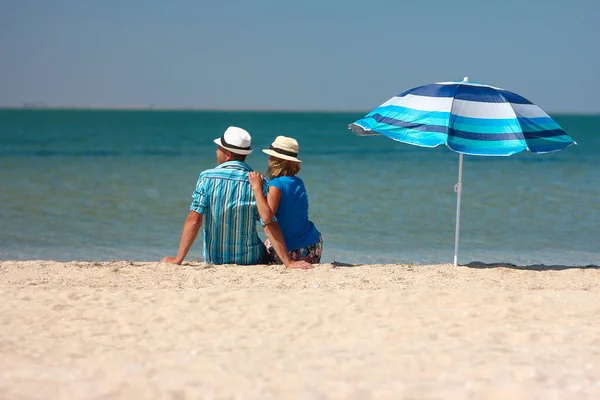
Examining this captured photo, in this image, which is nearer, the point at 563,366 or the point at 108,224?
the point at 563,366

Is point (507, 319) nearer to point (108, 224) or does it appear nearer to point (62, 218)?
point (108, 224)

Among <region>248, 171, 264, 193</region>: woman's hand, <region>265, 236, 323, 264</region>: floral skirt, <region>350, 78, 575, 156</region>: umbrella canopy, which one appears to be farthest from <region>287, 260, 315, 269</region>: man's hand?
<region>350, 78, 575, 156</region>: umbrella canopy

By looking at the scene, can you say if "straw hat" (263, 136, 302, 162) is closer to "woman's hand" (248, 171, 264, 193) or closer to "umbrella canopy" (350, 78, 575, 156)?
"woman's hand" (248, 171, 264, 193)

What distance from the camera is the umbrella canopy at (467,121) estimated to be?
5957mm

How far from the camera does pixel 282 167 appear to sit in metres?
6.15

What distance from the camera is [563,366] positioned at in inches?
154

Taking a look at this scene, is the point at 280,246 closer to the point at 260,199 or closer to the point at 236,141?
the point at 260,199

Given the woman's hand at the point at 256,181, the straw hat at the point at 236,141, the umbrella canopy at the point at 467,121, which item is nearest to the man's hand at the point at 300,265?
the woman's hand at the point at 256,181

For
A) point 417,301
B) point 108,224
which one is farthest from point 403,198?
point 417,301

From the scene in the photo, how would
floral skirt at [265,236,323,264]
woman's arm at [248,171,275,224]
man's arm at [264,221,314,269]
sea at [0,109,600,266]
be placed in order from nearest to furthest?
woman's arm at [248,171,275,224] < man's arm at [264,221,314,269] < floral skirt at [265,236,323,264] < sea at [0,109,600,266]

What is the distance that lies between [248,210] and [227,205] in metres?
0.17

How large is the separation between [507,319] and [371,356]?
45.0 inches

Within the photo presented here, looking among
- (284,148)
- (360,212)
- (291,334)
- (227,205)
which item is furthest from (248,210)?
(360,212)

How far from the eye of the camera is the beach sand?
3.61 meters
